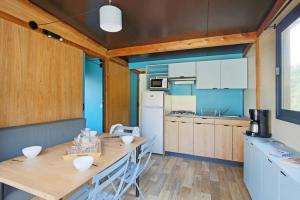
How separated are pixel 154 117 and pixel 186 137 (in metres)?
0.86

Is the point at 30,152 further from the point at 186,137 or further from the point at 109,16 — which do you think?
the point at 186,137

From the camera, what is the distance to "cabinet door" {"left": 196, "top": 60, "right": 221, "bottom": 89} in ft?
10.9

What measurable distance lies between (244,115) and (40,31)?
162 inches

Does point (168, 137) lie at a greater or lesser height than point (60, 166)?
lesser

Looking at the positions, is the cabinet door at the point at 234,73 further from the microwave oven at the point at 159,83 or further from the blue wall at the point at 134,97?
the blue wall at the point at 134,97

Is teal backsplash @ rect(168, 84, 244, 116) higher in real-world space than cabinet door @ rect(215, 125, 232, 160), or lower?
higher

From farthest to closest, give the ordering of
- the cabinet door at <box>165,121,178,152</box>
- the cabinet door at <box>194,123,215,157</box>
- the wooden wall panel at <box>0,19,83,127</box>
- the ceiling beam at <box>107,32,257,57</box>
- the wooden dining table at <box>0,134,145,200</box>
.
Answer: the cabinet door at <box>165,121,178,152</box> → the cabinet door at <box>194,123,215,157</box> → the ceiling beam at <box>107,32,257,57</box> → the wooden wall panel at <box>0,19,83,127</box> → the wooden dining table at <box>0,134,145,200</box>

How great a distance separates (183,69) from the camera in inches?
141

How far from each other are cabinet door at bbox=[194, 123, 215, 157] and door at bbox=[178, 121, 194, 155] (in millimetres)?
85

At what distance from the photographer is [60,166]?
1206 mm

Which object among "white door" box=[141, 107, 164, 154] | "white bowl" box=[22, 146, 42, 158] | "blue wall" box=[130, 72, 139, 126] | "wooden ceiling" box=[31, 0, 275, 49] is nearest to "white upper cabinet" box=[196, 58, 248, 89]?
"wooden ceiling" box=[31, 0, 275, 49]

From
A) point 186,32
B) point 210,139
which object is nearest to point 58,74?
point 186,32

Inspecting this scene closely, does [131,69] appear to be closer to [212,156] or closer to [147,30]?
[147,30]

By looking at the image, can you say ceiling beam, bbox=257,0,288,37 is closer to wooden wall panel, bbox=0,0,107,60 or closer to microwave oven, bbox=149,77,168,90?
microwave oven, bbox=149,77,168,90
